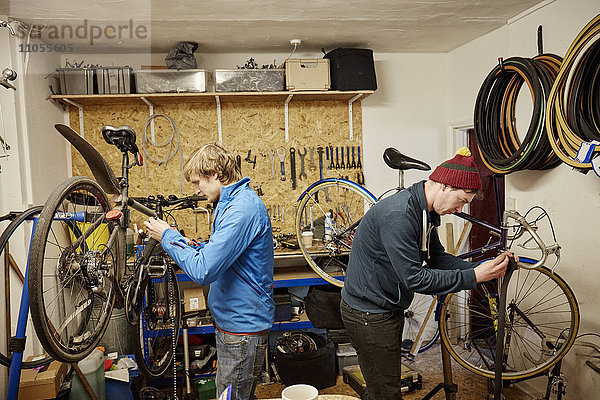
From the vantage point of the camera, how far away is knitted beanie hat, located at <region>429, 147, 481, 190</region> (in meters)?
2.04

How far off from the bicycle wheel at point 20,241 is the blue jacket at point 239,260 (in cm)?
92

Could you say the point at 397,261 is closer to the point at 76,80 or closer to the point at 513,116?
the point at 513,116

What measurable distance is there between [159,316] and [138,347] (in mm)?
374

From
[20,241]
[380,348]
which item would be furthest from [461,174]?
[20,241]

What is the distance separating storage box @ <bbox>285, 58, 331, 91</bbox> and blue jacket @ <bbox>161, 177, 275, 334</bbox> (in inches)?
81.8

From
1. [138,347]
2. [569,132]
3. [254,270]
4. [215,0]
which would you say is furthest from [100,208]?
[569,132]

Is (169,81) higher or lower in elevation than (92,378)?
higher

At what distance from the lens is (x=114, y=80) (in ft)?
12.6

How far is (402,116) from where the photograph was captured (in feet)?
15.2

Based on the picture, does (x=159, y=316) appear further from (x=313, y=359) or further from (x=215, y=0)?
(x=215, y=0)

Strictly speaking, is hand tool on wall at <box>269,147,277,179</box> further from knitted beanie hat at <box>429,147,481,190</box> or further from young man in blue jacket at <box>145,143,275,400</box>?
knitted beanie hat at <box>429,147,481,190</box>

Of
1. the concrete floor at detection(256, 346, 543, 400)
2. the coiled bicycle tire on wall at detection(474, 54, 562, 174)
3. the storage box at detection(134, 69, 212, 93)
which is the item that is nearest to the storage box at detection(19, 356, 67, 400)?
the concrete floor at detection(256, 346, 543, 400)

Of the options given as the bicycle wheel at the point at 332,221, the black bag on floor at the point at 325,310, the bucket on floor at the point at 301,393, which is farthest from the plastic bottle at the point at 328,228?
the bucket on floor at the point at 301,393

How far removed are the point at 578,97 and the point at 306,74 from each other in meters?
2.07
